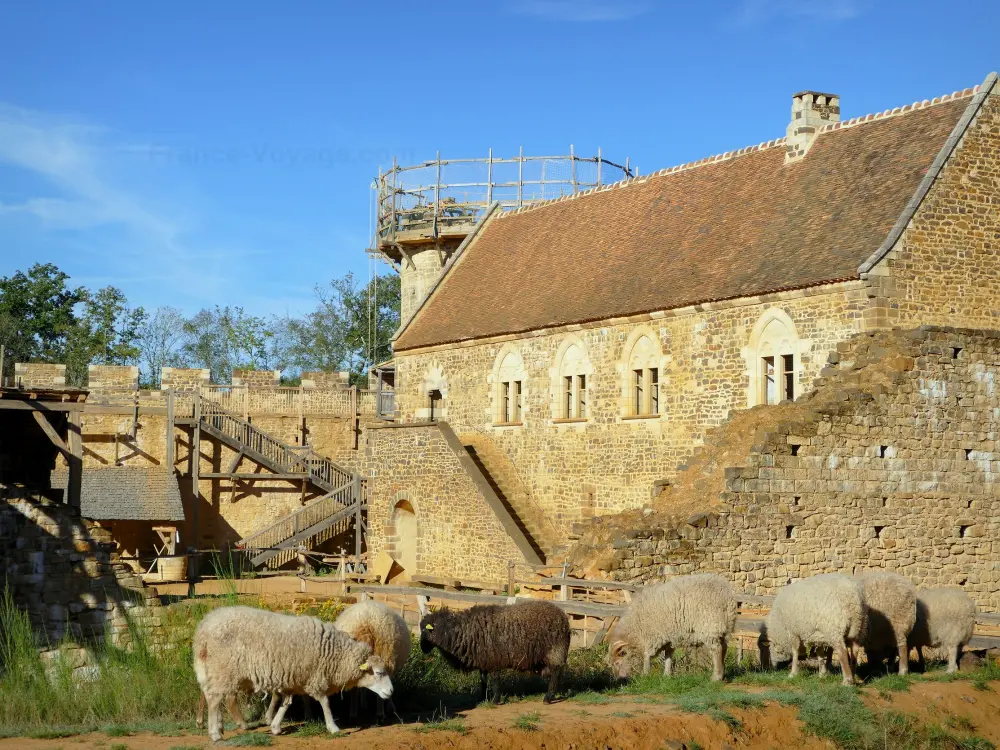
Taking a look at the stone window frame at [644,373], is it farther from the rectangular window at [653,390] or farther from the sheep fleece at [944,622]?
the sheep fleece at [944,622]

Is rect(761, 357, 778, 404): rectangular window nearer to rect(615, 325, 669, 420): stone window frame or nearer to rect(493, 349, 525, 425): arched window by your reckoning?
rect(615, 325, 669, 420): stone window frame

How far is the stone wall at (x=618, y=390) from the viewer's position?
83.8 feet

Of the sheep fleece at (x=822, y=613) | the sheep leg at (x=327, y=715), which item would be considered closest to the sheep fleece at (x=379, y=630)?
the sheep leg at (x=327, y=715)

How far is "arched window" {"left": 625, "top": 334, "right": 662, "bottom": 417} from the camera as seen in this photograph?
95.7 feet

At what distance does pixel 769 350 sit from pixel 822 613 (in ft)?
35.2

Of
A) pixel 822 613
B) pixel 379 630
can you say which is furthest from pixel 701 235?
pixel 379 630

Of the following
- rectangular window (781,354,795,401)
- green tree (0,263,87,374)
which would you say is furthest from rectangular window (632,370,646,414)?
green tree (0,263,87,374)

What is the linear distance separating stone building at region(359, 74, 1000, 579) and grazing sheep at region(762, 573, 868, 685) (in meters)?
9.17

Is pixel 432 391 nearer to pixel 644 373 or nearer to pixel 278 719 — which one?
pixel 644 373

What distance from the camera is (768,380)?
26562mm

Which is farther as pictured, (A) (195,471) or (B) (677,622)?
(A) (195,471)

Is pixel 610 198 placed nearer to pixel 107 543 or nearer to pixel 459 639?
pixel 107 543

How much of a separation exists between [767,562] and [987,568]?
5.05 meters

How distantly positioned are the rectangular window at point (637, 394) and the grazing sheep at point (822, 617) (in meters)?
13.0
